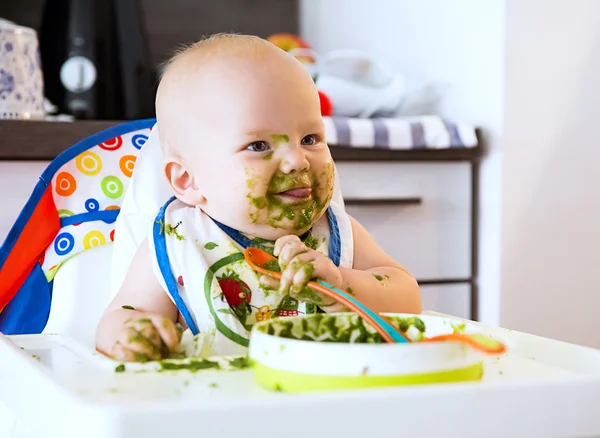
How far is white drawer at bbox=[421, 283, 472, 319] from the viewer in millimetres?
1809

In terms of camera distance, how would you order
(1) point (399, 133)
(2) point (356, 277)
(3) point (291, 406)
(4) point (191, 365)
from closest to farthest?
1. (3) point (291, 406)
2. (4) point (191, 365)
3. (2) point (356, 277)
4. (1) point (399, 133)

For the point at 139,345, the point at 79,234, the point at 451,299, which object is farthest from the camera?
the point at 451,299

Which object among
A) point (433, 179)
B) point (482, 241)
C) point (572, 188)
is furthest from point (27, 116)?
point (572, 188)

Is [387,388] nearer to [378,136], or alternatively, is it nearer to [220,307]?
[220,307]

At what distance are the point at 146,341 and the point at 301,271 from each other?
5.8 inches

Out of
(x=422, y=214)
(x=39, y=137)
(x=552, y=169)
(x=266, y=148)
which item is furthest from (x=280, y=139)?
(x=552, y=169)

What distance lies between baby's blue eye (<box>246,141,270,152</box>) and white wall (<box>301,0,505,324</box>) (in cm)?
99

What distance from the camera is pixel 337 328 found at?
2.13 feet

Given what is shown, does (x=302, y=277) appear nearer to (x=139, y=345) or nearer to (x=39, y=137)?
(x=139, y=345)

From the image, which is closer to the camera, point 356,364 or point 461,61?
point 356,364

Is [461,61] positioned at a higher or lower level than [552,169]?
higher

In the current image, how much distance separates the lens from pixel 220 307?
0.83m

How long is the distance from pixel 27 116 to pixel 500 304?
1032mm

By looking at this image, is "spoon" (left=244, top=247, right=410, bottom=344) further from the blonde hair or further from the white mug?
the white mug
